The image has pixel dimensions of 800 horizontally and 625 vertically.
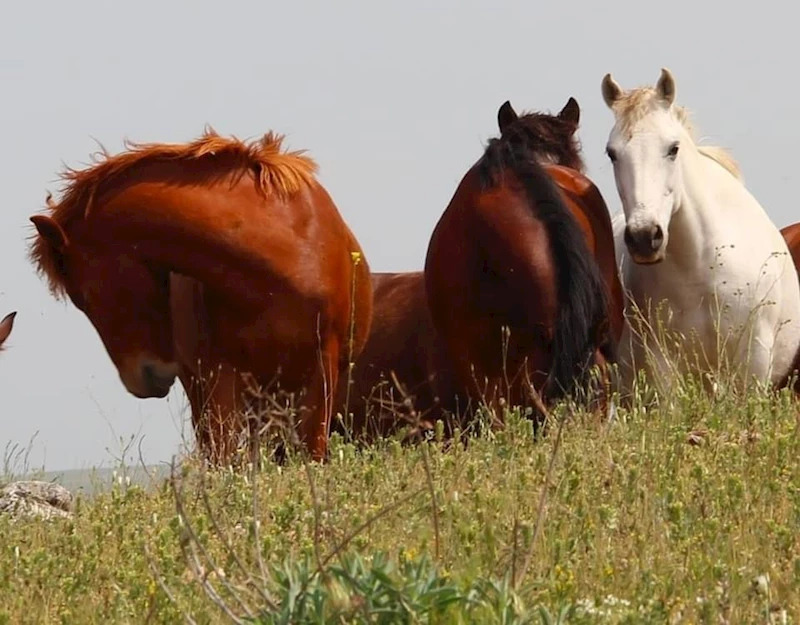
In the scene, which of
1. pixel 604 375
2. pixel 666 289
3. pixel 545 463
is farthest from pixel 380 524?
pixel 666 289

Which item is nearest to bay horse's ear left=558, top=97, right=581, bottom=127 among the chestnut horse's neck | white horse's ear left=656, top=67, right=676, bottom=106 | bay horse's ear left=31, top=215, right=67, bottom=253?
white horse's ear left=656, top=67, right=676, bottom=106

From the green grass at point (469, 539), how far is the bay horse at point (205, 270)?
242cm

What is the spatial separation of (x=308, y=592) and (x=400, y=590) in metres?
0.19

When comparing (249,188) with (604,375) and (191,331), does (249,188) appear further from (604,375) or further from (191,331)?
(604,375)

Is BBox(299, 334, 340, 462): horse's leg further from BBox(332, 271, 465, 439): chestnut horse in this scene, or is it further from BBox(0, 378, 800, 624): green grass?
BBox(0, 378, 800, 624): green grass

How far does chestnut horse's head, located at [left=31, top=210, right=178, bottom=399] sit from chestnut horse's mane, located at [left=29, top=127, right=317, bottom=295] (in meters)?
0.03

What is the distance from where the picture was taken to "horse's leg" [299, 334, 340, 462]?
896cm

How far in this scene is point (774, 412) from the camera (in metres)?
6.77

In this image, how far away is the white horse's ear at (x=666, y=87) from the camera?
9.71m

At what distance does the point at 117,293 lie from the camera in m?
8.95

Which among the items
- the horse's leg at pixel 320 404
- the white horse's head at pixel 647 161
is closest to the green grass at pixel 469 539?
the horse's leg at pixel 320 404

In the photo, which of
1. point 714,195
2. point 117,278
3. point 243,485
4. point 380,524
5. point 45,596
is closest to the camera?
point 45,596

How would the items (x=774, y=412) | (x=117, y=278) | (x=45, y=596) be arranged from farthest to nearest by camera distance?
(x=117, y=278) < (x=774, y=412) < (x=45, y=596)

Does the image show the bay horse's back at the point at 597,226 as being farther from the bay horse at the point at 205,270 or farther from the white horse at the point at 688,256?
the bay horse at the point at 205,270
